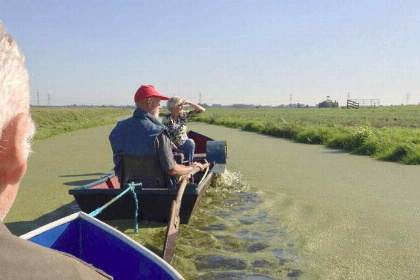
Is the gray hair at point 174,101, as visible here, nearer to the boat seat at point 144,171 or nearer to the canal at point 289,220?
the canal at point 289,220

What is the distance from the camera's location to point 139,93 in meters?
5.50

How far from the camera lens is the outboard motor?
9.15 metres

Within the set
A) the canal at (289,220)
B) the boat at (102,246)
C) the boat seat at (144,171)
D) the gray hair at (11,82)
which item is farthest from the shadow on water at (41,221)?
the gray hair at (11,82)

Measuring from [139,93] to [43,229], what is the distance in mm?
2384

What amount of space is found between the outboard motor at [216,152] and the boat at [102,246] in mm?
5551

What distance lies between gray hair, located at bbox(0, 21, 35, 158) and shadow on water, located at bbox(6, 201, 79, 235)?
506 centimetres

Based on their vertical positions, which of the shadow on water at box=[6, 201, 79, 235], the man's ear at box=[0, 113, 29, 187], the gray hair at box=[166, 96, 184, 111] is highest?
the gray hair at box=[166, 96, 184, 111]

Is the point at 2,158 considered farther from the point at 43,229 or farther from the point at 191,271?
the point at 191,271

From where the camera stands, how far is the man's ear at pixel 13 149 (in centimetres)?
138

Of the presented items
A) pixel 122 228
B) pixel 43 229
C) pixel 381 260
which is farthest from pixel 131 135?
pixel 381 260

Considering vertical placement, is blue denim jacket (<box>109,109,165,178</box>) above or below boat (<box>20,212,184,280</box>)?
above

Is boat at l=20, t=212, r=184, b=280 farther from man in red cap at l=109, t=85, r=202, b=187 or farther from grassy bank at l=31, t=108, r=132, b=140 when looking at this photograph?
grassy bank at l=31, t=108, r=132, b=140

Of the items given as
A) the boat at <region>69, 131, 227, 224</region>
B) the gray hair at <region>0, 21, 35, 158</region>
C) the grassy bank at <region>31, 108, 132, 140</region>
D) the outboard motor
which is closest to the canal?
the boat at <region>69, 131, 227, 224</region>

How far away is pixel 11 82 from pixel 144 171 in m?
4.60
